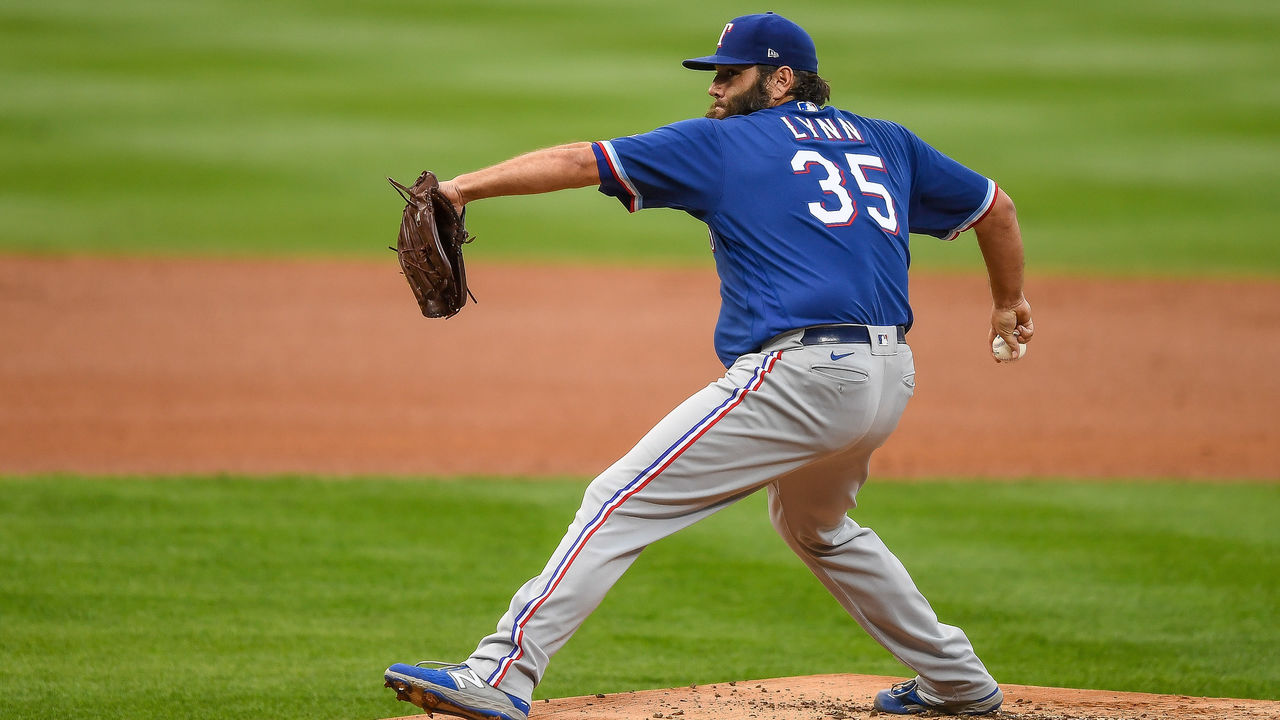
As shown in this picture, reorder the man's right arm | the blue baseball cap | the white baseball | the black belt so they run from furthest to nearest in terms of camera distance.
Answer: the white baseball, the blue baseball cap, the black belt, the man's right arm

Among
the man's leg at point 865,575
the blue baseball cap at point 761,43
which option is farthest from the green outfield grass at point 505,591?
the blue baseball cap at point 761,43

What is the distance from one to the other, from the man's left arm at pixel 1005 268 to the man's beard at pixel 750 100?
0.70m

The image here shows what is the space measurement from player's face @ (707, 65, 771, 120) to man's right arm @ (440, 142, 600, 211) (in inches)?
18.6

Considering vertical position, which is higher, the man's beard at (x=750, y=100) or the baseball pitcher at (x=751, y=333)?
the man's beard at (x=750, y=100)

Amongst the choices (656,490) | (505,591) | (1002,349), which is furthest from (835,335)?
(505,591)

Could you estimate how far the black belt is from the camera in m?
3.09

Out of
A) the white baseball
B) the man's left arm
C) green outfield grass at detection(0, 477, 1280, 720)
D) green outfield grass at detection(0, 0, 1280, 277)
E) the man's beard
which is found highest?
green outfield grass at detection(0, 0, 1280, 277)

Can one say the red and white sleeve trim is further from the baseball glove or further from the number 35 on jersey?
the baseball glove

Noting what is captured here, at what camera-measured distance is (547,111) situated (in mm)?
16250

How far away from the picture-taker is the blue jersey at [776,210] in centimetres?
307

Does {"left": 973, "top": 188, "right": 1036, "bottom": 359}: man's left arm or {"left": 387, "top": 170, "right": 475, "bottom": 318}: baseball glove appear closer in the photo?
{"left": 387, "top": 170, "right": 475, "bottom": 318}: baseball glove

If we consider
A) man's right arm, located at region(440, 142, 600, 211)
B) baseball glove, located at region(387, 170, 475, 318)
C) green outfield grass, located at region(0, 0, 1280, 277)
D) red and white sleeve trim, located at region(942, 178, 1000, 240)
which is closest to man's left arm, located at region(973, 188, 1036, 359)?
red and white sleeve trim, located at region(942, 178, 1000, 240)

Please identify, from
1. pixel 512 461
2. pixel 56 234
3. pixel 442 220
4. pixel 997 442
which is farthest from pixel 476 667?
pixel 56 234

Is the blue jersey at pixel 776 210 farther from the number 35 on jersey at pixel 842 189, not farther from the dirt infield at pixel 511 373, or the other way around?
the dirt infield at pixel 511 373
